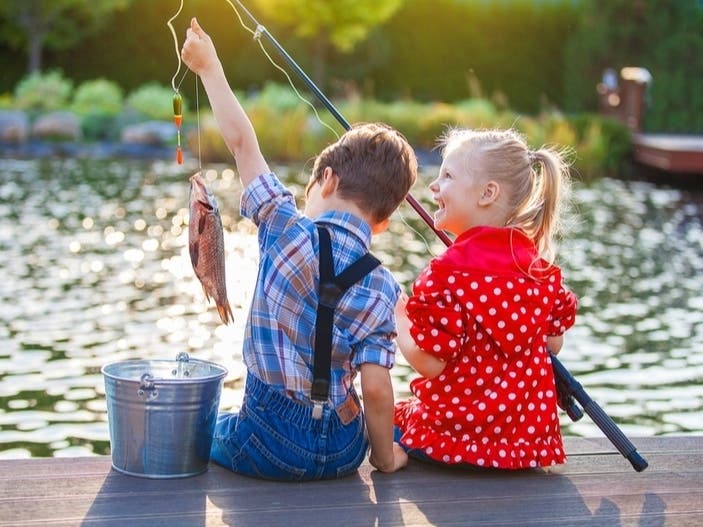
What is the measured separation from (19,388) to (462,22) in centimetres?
2122

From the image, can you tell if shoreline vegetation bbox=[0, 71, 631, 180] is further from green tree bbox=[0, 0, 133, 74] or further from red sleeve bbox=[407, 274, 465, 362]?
red sleeve bbox=[407, 274, 465, 362]

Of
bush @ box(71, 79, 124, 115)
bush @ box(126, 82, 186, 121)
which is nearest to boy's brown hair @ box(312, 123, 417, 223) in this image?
bush @ box(126, 82, 186, 121)

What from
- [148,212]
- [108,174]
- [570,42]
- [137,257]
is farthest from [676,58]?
[137,257]

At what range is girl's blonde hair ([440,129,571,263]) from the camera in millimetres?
3043

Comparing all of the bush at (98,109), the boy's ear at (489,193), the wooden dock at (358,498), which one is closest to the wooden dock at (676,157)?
the bush at (98,109)

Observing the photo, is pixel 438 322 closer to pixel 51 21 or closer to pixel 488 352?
pixel 488 352

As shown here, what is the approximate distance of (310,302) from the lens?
2820 mm

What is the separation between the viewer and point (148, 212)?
454 inches

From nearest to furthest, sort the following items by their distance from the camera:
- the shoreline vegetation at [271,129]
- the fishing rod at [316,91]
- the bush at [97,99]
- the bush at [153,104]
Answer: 1. the fishing rod at [316,91]
2. the shoreline vegetation at [271,129]
3. the bush at [153,104]
4. the bush at [97,99]

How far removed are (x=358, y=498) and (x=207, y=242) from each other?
677mm

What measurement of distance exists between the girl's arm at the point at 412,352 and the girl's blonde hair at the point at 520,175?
0.35 metres

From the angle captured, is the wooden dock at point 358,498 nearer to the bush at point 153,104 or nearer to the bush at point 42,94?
the bush at point 153,104

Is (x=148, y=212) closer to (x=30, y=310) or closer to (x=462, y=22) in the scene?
(x=30, y=310)

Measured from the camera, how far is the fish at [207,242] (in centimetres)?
279
